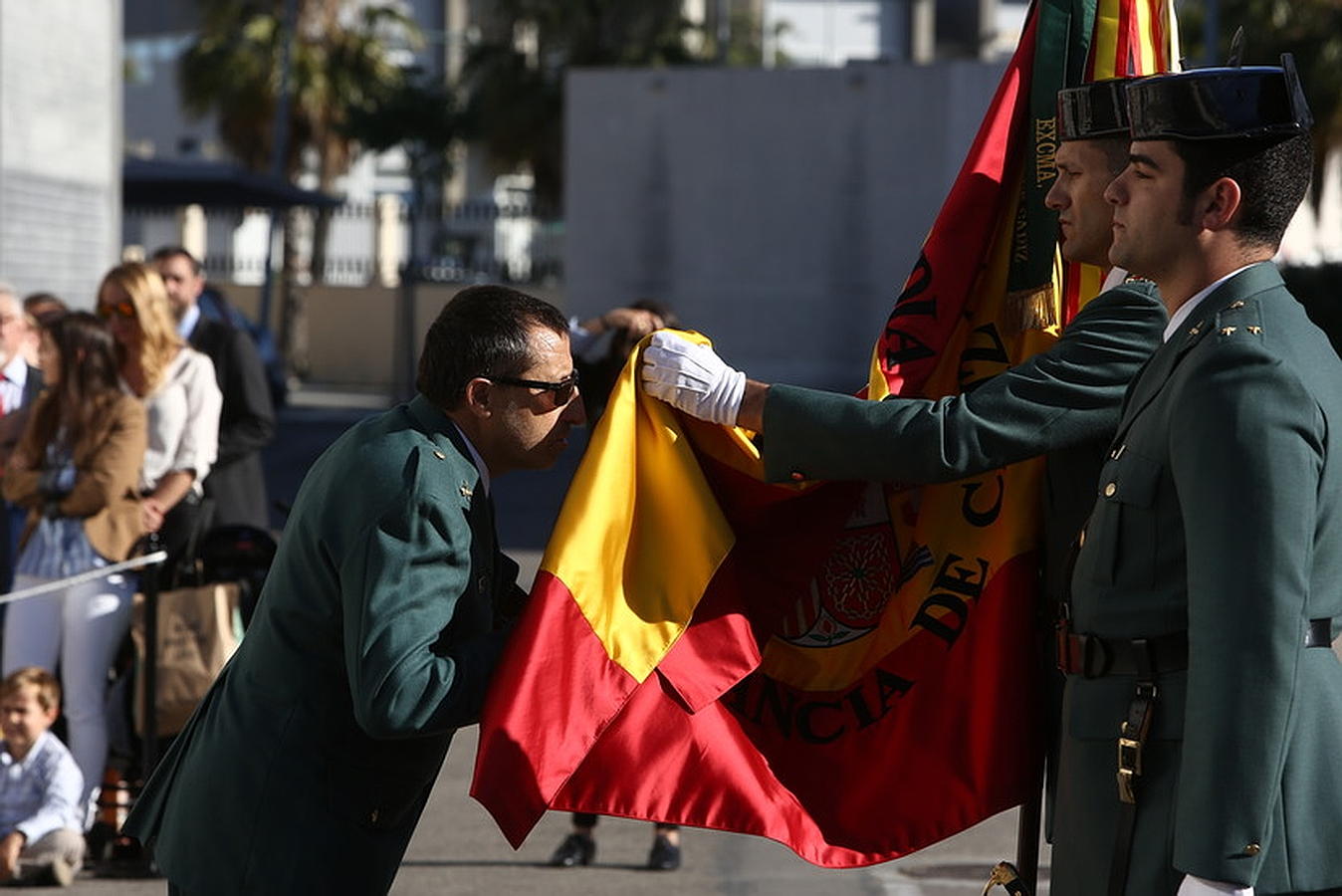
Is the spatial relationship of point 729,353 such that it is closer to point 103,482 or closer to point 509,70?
point 509,70

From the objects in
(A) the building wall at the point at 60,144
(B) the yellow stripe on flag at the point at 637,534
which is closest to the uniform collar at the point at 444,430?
(B) the yellow stripe on flag at the point at 637,534

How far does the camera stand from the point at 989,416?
3.48m

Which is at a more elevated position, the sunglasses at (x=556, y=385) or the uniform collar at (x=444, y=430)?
the sunglasses at (x=556, y=385)

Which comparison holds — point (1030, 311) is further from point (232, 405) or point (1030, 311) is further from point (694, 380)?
point (232, 405)

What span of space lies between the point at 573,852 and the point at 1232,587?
15.0 feet

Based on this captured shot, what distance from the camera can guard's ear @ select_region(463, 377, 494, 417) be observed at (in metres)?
3.49

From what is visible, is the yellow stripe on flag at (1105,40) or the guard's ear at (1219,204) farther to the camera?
the yellow stripe on flag at (1105,40)

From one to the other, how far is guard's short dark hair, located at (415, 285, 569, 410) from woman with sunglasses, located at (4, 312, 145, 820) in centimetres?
384

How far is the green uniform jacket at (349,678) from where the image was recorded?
322cm

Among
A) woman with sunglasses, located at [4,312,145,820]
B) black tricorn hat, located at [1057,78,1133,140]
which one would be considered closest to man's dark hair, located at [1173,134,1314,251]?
black tricorn hat, located at [1057,78,1133,140]

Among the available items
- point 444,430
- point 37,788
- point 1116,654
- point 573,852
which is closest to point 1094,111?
point 1116,654

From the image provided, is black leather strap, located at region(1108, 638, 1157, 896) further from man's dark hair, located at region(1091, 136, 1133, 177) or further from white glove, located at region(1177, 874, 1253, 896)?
man's dark hair, located at region(1091, 136, 1133, 177)

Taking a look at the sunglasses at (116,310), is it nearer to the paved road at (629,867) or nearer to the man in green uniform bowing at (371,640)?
the paved road at (629,867)

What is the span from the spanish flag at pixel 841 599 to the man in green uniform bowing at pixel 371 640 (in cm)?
17
